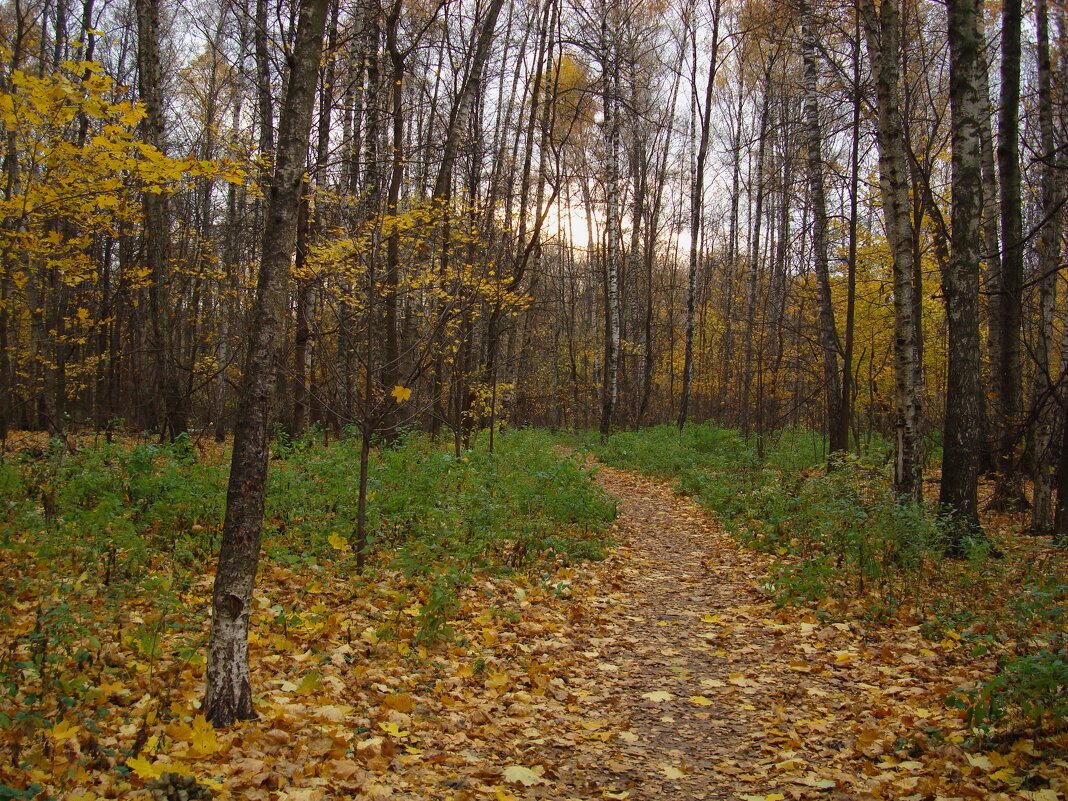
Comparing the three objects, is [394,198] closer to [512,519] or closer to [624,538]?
[512,519]

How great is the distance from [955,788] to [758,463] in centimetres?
1082

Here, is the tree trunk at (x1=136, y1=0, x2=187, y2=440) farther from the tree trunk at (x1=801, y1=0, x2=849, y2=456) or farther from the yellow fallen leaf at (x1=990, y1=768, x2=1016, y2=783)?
the tree trunk at (x1=801, y1=0, x2=849, y2=456)

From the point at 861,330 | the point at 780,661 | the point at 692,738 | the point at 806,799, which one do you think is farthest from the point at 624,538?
the point at 861,330

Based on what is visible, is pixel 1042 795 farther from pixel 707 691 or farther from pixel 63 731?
pixel 63 731

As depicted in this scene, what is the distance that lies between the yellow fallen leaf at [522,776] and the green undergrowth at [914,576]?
2.24m

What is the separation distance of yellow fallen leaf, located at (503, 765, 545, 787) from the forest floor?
0.06ft

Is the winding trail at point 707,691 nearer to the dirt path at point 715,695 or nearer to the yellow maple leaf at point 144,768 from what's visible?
the dirt path at point 715,695

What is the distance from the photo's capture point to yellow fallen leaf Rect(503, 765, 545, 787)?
327 cm

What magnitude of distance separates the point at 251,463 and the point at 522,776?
2.23m

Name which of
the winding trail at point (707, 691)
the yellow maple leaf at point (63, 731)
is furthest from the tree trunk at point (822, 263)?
the yellow maple leaf at point (63, 731)

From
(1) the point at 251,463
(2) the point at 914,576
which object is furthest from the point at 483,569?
(2) the point at 914,576

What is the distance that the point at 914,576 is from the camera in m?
6.11

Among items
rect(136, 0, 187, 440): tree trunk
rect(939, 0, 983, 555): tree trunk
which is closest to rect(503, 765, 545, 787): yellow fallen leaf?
rect(939, 0, 983, 555): tree trunk

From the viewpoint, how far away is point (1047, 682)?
2990 millimetres
